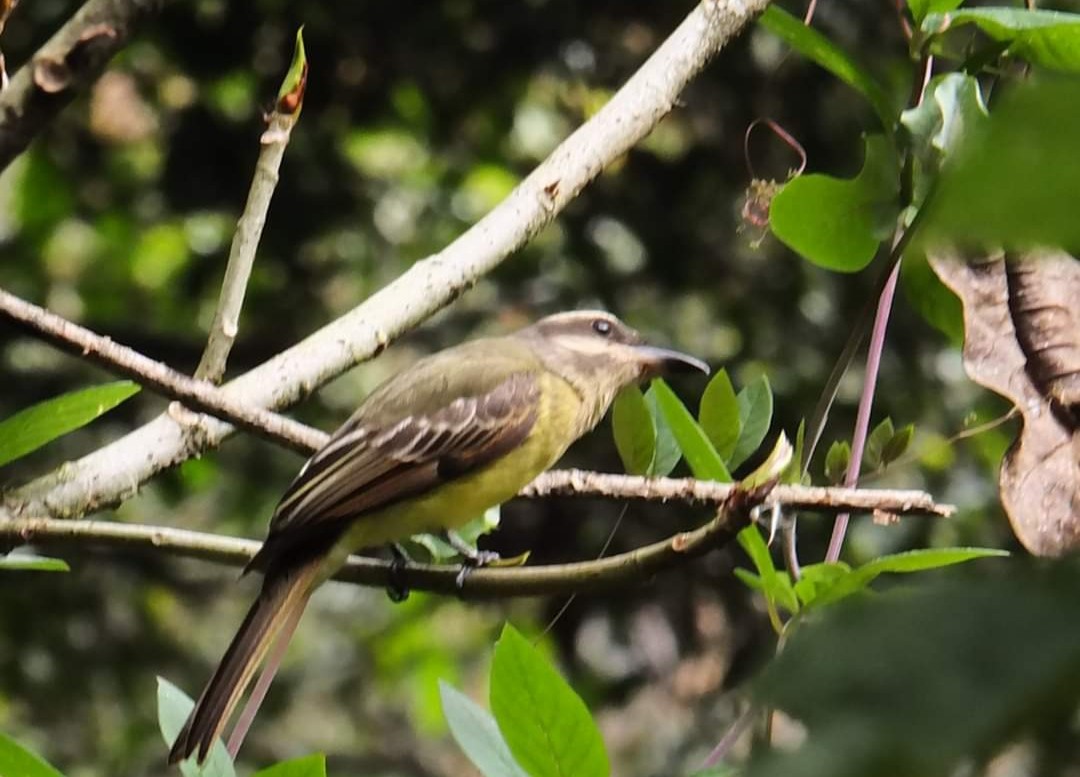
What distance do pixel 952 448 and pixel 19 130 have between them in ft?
9.85

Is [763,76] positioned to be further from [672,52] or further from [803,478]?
[803,478]

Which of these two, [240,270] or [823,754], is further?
[240,270]

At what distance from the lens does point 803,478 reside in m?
1.57

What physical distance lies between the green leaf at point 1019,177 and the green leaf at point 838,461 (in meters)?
1.28

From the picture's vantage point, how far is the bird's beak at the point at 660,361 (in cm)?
279

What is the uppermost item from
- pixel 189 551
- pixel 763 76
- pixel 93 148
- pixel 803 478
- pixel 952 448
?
pixel 93 148

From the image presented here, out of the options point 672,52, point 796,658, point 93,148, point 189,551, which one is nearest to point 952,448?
point 672,52

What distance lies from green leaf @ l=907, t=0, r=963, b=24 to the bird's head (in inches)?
44.5

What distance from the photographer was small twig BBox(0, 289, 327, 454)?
153cm

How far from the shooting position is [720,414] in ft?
5.49

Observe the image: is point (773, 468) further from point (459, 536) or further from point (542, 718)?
point (459, 536)

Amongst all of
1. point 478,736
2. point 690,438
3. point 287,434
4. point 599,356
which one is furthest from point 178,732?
point 599,356

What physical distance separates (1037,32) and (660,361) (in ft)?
4.73

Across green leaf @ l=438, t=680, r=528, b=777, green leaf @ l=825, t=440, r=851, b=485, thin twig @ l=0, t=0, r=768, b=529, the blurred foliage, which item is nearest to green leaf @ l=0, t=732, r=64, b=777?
green leaf @ l=438, t=680, r=528, b=777
